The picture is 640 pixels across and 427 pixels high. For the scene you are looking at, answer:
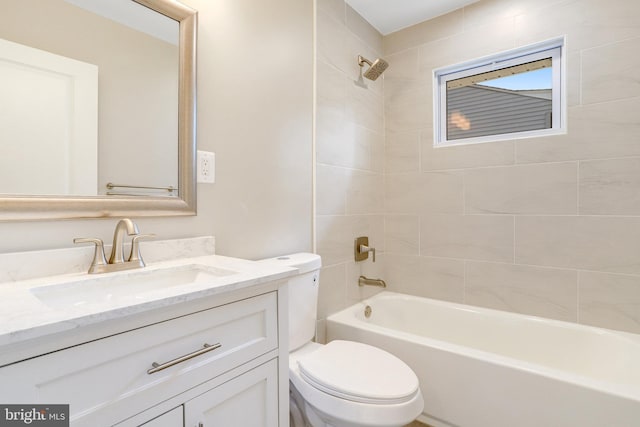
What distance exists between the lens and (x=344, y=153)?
2090 millimetres

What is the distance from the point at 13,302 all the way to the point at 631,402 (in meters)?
1.88

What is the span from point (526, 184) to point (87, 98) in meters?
2.21

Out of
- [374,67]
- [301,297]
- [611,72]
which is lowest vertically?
[301,297]

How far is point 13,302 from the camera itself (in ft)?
2.15

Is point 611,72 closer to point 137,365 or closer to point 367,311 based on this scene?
point 367,311

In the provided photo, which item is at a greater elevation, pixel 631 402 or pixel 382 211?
pixel 382 211

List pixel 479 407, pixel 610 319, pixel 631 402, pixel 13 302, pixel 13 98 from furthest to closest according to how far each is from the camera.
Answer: pixel 610 319, pixel 479 407, pixel 631 402, pixel 13 98, pixel 13 302

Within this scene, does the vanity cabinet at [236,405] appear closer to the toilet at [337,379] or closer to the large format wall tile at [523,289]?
the toilet at [337,379]

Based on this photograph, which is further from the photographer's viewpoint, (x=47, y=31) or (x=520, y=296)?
(x=520, y=296)

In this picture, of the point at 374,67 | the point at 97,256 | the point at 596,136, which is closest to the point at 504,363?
the point at 596,136

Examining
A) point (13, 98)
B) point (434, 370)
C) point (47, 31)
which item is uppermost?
point (47, 31)

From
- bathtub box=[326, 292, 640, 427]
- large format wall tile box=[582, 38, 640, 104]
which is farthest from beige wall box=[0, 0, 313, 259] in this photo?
large format wall tile box=[582, 38, 640, 104]

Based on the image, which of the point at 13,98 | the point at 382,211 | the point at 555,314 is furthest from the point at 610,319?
the point at 13,98

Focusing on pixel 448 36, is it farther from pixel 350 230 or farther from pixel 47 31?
A: pixel 47 31
